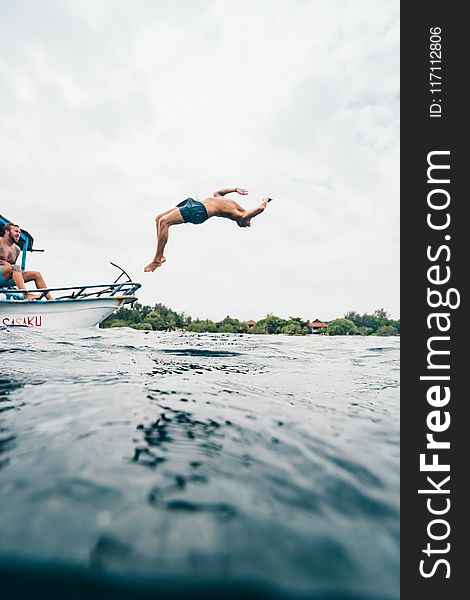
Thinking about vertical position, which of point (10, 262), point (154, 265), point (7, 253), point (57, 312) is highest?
point (7, 253)

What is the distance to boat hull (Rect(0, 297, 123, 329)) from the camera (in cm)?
826

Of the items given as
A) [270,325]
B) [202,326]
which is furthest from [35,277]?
[270,325]

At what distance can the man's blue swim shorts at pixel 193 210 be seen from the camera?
6.13 m

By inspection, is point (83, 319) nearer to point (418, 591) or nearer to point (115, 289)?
point (115, 289)

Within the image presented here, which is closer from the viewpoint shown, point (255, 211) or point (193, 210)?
point (193, 210)

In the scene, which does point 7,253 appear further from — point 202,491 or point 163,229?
point 202,491

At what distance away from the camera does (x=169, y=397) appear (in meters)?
1.99

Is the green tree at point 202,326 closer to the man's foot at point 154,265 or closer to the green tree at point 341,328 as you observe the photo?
the green tree at point 341,328

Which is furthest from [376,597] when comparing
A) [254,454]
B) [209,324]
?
[209,324]

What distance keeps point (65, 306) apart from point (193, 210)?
4.88 metres

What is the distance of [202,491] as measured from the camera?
3.10 feet

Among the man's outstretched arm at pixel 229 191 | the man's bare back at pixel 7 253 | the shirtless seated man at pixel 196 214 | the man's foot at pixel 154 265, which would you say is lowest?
the man's foot at pixel 154 265

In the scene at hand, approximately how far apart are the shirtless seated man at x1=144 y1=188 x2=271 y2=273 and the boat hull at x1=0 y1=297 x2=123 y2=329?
3549 mm

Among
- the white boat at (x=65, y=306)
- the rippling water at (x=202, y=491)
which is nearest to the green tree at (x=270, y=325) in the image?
the white boat at (x=65, y=306)
